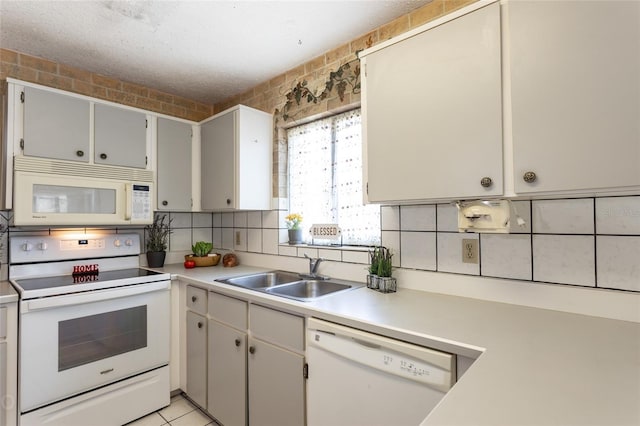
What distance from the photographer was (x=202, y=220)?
121 inches

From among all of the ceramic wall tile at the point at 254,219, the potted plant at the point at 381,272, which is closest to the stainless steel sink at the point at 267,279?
the ceramic wall tile at the point at 254,219

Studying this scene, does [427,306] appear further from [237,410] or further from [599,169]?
[237,410]

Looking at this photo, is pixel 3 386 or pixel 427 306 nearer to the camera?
pixel 427 306

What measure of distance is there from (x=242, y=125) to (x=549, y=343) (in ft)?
7.15

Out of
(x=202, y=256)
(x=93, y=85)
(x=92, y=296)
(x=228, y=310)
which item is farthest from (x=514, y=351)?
(x=93, y=85)

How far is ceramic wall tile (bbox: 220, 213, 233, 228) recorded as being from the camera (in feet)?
9.66

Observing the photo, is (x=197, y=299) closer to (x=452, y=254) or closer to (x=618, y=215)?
(x=452, y=254)

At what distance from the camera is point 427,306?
1393mm

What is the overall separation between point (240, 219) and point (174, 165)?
70cm

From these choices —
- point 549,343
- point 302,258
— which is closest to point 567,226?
point 549,343

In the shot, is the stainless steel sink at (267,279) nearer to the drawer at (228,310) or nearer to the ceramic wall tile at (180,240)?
the drawer at (228,310)

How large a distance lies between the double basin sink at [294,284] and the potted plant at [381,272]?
13cm

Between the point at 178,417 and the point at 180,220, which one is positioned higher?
the point at 180,220

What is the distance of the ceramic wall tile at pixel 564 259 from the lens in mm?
1250
